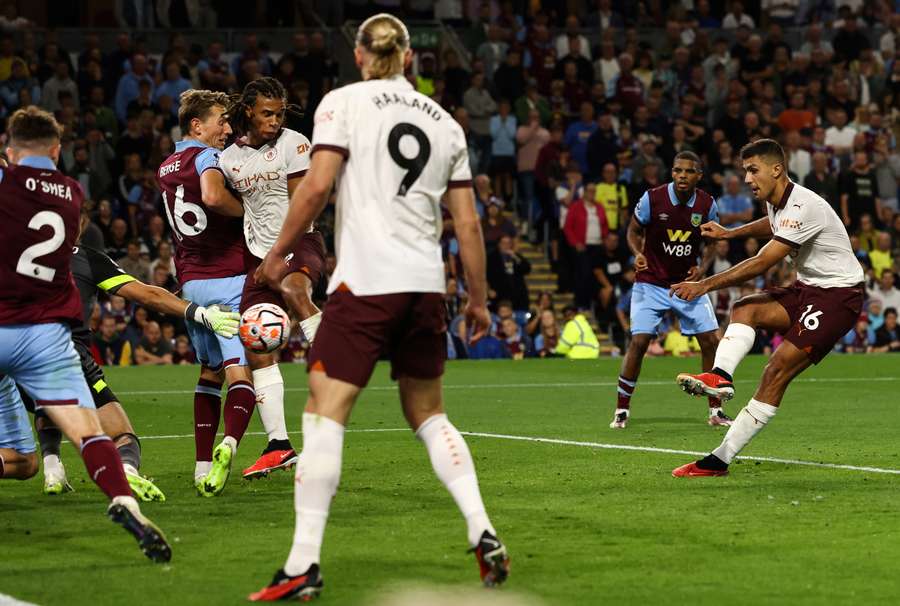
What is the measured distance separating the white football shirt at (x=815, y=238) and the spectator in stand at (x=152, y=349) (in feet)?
47.9

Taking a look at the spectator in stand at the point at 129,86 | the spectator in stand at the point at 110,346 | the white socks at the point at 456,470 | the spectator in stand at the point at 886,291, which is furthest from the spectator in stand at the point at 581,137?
the white socks at the point at 456,470

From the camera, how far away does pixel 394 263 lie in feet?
21.7

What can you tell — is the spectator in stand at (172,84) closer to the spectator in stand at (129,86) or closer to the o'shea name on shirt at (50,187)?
the spectator in stand at (129,86)

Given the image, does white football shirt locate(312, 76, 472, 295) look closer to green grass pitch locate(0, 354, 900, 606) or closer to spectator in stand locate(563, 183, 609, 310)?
green grass pitch locate(0, 354, 900, 606)

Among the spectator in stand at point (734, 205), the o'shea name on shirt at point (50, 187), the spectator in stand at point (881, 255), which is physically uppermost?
the o'shea name on shirt at point (50, 187)

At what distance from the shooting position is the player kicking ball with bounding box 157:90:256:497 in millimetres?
10000

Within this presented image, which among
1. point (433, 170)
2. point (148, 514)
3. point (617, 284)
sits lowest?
point (617, 284)

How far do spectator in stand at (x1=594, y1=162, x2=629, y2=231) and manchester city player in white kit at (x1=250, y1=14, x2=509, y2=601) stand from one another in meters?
19.6

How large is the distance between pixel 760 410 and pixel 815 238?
4.09 feet

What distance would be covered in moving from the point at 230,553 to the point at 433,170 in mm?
2175

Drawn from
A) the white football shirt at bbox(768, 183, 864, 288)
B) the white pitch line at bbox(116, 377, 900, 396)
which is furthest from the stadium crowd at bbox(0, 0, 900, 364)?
the white football shirt at bbox(768, 183, 864, 288)

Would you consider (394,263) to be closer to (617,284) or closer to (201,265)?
(201,265)

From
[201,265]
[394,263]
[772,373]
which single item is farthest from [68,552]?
[772,373]

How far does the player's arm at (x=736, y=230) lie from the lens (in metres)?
10.9
